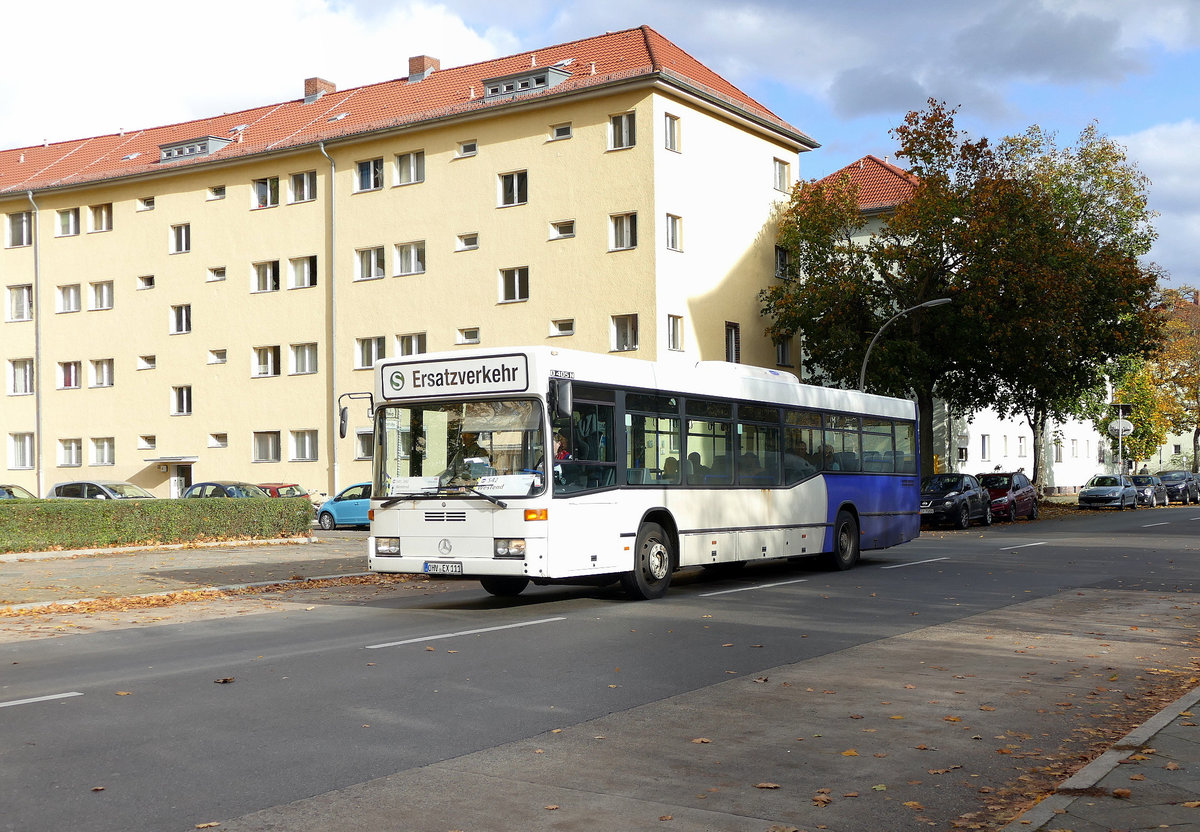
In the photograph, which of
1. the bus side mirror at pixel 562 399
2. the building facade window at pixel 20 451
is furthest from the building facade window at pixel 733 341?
the building facade window at pixel 20 451

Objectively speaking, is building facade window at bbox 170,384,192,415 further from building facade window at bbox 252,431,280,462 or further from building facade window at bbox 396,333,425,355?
building facade window at bbox 396,333,425,355

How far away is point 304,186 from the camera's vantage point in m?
46.8

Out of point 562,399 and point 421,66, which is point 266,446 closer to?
point 421,66

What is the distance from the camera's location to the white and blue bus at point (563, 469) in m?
13.9

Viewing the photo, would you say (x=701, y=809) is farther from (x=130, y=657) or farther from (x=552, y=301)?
(x=552, y=301)

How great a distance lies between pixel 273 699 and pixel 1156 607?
10.5 m

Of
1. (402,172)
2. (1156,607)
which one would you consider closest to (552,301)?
(402,172)

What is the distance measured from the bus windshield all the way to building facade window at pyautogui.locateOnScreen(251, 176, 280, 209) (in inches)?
1372

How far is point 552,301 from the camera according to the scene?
133 feet

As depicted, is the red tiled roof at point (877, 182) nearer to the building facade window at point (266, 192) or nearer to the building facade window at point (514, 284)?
the building facade window at point (514, 284)

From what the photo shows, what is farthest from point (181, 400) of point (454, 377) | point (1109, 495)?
point (454, 377)

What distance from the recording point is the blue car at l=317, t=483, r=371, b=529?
3712 cm

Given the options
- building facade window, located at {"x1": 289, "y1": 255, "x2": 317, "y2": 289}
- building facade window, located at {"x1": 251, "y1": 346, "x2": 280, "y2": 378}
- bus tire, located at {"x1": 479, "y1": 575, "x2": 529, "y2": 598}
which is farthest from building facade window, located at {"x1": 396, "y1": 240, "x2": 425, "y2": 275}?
bus tire, located at {"x1": 479, "y1": 575, "x2": 529, "y2": 598}

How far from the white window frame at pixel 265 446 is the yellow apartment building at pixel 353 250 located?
12cm
